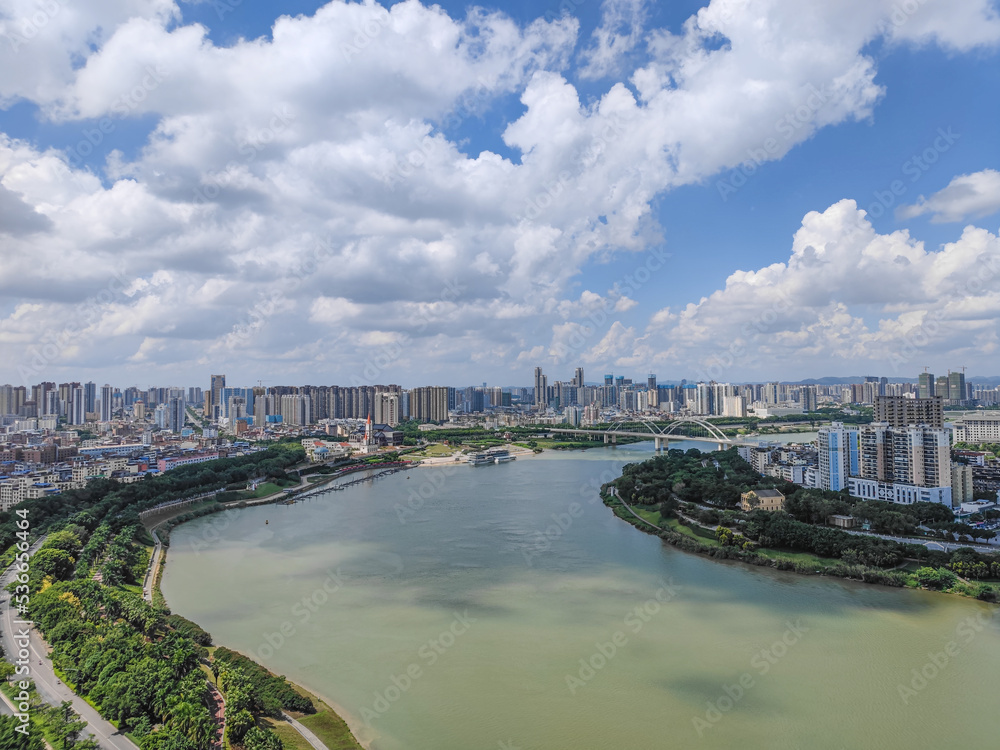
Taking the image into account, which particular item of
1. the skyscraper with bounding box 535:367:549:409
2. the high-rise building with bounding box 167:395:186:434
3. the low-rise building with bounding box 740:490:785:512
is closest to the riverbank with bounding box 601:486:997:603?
the low-rise building with bounding box 740:490:785:512

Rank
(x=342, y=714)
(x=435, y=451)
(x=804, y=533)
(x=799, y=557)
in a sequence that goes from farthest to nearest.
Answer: (x=435, y=451) → (x=804, y=533) → (x=799, y=557) → (x=342, y=714)

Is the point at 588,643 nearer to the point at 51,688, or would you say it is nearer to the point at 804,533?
the point at 51,688

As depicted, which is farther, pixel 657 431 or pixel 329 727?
pixel 657 431

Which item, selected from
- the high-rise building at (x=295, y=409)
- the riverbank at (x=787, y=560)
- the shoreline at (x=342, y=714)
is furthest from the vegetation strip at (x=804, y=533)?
the high-rise building at (x=295, y=409)

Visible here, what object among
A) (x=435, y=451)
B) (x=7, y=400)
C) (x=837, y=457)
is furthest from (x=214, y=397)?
(x=837, y=457)

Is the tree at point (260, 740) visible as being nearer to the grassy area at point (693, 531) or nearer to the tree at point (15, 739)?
the tree at point (15, 739)

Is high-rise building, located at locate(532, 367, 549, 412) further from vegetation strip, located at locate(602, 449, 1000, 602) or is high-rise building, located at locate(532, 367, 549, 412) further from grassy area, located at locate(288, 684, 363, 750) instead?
grassy area, located at locate(288, 684, 363, 750)

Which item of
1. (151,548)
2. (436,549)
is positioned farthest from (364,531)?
(151,548)

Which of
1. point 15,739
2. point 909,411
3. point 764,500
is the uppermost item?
point 909,411
